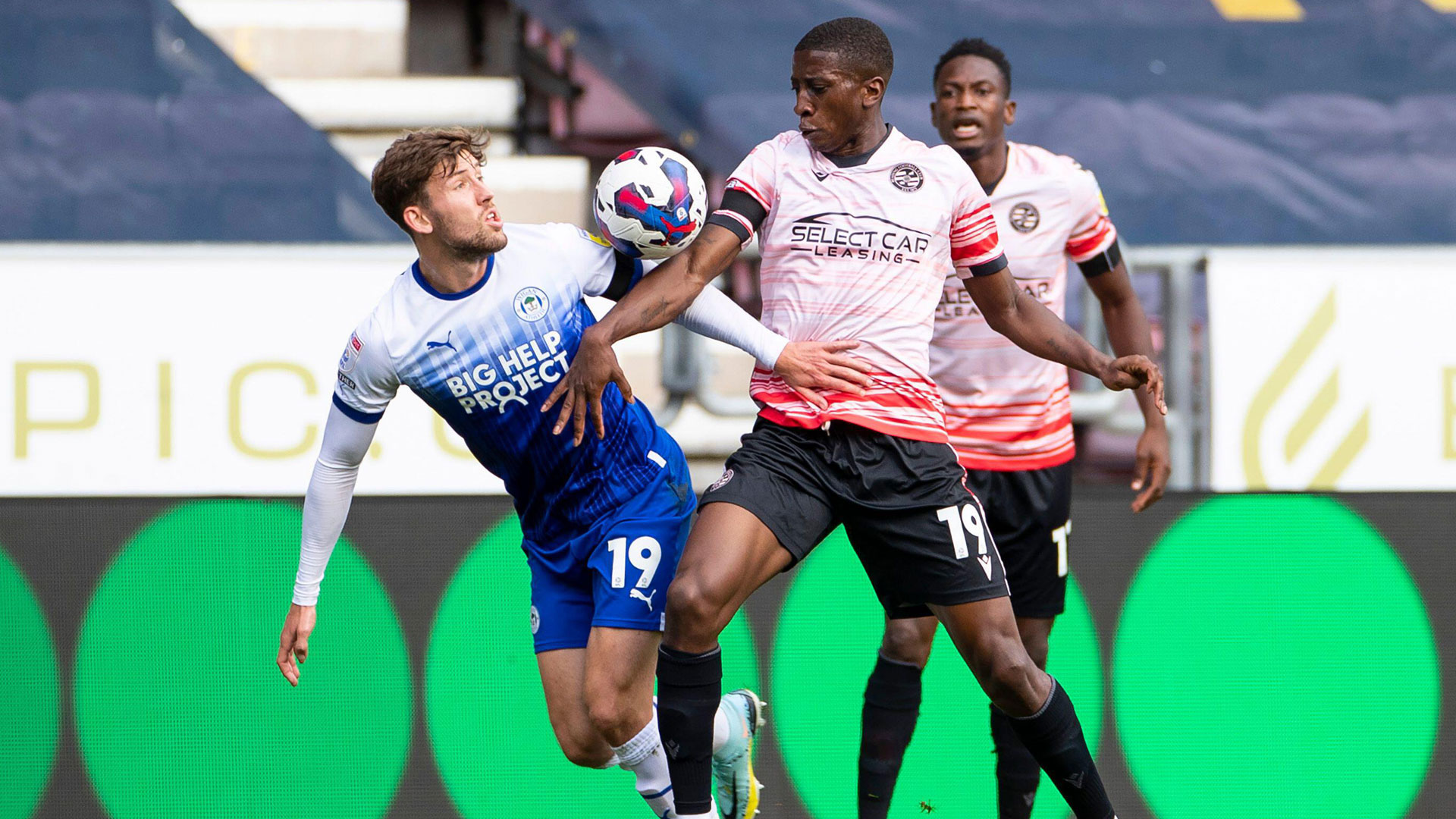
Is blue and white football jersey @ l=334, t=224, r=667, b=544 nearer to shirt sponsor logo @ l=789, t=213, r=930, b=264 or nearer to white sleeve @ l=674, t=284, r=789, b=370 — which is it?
white sleeve @ l=674, t=284, r=789, b=370

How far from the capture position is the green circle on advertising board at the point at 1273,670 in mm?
5000

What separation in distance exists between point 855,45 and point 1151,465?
1.65 metres

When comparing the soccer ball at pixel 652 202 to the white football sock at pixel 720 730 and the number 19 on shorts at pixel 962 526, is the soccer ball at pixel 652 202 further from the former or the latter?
the white football sock at pixel 720 730

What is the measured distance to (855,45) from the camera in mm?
3705

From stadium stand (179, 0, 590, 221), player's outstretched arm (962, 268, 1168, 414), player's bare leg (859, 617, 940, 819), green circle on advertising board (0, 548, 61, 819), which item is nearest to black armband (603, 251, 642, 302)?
player's outstretched arm (962, 268, 1168, 414)

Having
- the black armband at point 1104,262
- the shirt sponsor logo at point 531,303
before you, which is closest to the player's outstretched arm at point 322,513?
the shirt sponsor logo at point 531,303

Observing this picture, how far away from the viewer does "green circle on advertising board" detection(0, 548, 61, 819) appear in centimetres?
476

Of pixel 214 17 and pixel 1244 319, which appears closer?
pixel 1244 319

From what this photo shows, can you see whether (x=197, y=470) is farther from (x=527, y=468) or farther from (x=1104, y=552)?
(x=1104, y=552)

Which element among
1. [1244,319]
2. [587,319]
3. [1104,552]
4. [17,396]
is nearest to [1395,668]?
[1104,552]

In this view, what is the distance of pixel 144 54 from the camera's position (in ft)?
24.7

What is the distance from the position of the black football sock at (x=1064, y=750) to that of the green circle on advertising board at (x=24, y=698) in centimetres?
297

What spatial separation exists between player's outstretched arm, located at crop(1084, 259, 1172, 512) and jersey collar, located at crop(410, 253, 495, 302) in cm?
185

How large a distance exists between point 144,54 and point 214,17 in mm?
858
